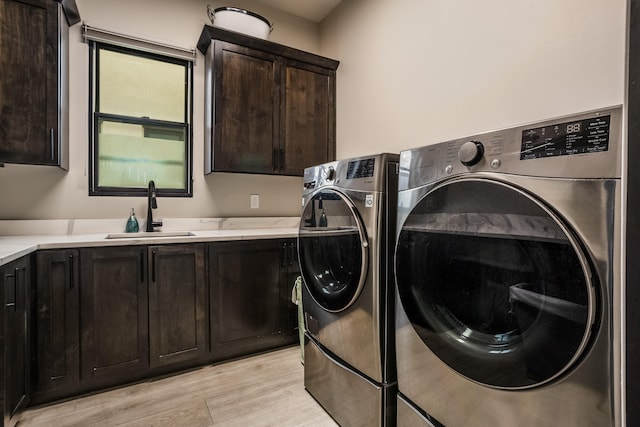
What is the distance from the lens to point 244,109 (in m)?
2.52

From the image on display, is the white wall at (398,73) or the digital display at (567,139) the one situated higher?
the white wall at (398,73)

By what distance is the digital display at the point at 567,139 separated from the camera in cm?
71

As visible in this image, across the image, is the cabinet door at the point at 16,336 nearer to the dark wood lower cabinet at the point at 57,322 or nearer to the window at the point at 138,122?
the dark wood lower cabinet at the point at 57,322

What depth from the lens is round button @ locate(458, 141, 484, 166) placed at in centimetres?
93

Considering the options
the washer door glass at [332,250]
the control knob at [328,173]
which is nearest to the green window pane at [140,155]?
the washer door glass at [332,250]

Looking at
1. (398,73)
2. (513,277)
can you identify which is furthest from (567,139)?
(398,73)

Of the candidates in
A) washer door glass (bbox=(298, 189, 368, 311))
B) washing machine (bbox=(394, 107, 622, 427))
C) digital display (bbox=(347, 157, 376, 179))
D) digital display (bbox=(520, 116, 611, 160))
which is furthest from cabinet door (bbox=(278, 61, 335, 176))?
digital display (bbox=(520, 116, 611, 160))

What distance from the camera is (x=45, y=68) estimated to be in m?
1.89

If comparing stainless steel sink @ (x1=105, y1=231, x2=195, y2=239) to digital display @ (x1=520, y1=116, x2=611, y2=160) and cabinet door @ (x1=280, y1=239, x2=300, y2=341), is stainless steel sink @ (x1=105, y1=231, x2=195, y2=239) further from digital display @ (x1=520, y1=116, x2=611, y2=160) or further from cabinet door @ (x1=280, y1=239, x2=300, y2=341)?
digital display @ (x1=520, y1=116, x2=611, y2=160)

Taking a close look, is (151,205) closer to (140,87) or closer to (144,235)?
(144,235)

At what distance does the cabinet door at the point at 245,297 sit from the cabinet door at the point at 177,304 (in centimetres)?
8

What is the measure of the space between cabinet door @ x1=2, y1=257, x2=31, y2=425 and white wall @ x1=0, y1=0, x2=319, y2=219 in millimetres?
798

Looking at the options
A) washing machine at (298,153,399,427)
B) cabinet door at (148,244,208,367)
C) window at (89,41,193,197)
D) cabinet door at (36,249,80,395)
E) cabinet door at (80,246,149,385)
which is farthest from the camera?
window at (89,41,193,197)

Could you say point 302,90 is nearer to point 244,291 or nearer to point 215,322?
point 244,291
